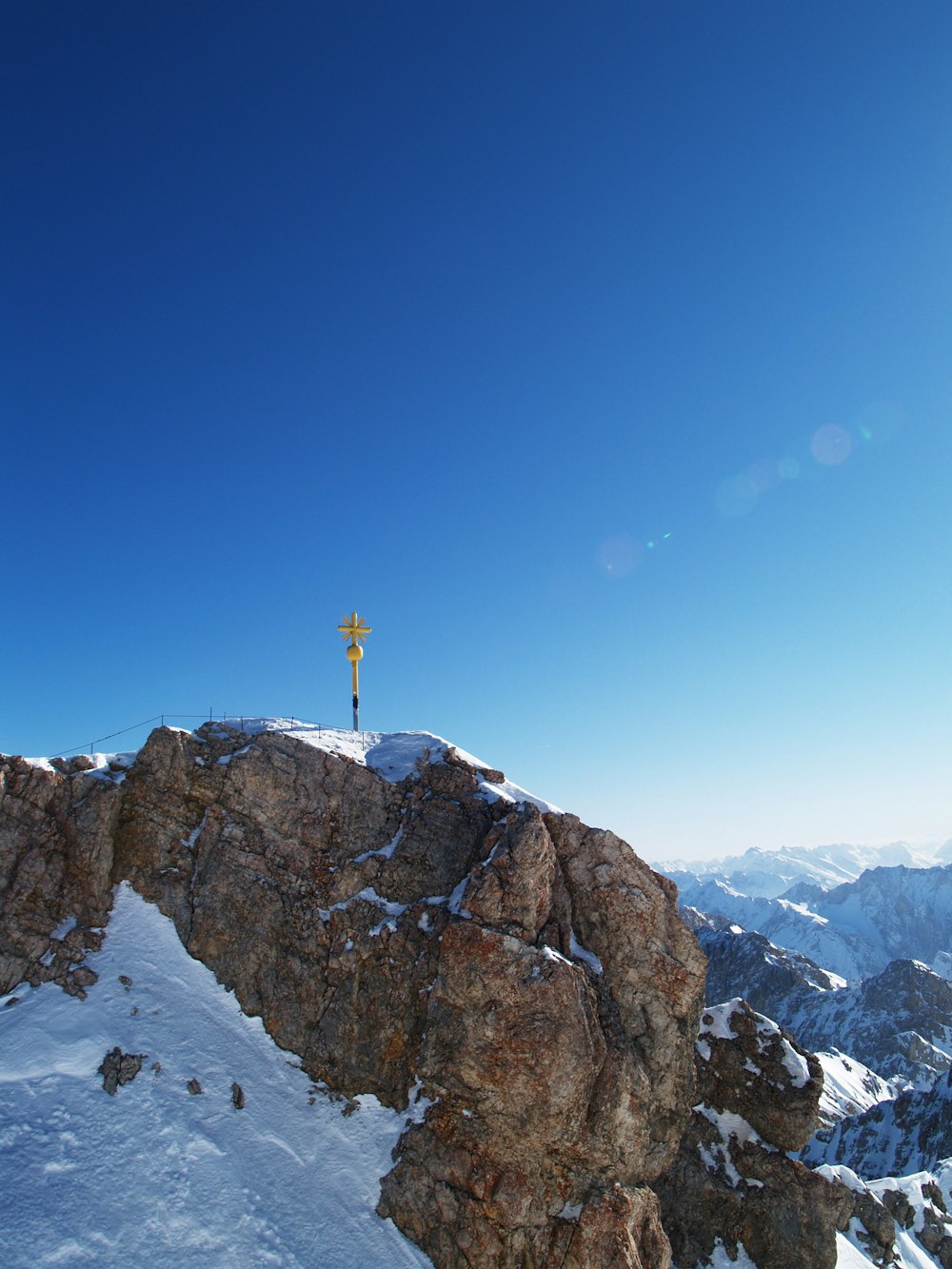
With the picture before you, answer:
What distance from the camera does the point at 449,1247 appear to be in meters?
28.0

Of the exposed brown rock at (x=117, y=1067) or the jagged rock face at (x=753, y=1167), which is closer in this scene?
the exposed brown rock at (x=117, y=1067)

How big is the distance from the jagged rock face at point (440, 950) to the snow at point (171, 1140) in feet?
4.47

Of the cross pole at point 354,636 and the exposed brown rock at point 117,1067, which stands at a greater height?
the cross pole at point 354,636

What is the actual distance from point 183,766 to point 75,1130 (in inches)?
684

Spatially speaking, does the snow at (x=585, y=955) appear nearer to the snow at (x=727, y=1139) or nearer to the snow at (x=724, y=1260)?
the snow at (x=727, y=1139)

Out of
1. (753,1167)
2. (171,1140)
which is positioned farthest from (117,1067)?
(753,1167)

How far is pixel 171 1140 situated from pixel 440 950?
13065 millimetres

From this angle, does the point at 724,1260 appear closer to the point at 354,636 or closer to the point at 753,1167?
the point at 753,1167

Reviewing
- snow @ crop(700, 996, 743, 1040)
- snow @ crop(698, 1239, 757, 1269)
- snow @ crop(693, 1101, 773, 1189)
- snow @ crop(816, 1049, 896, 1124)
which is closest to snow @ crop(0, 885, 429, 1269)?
snow @ crop(698, 1239, 757, 1269)

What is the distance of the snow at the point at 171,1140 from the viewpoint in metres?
24.3

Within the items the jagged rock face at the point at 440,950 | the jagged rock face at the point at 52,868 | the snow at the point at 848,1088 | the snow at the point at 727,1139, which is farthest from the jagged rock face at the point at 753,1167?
the snow at the point at 848,1088

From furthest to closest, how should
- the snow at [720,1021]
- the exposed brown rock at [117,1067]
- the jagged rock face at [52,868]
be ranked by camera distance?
the snow at [720,1021] → the jagged rock face at [52,868] → the exposed brown rock at [117,1067]

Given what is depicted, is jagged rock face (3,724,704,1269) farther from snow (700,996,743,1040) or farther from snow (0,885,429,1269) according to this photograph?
snow (700,996,743,1040)

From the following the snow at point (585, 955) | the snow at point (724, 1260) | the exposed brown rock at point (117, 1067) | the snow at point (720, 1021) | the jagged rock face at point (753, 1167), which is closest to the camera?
the exposed brown rock at point (117, 1067)
